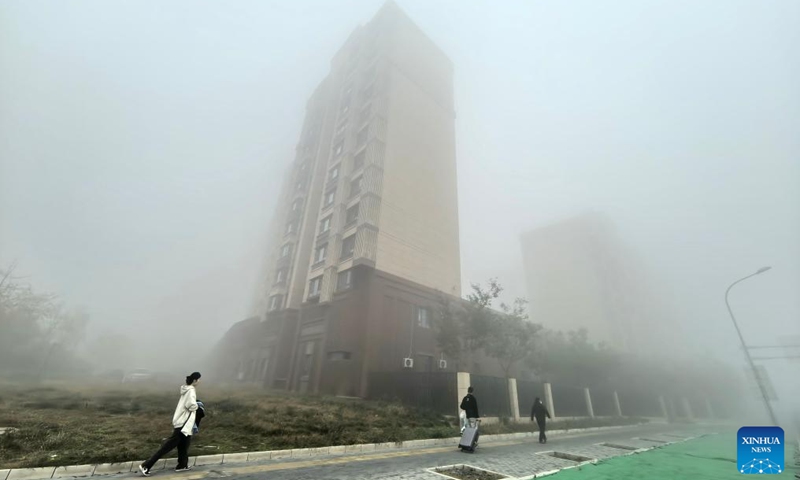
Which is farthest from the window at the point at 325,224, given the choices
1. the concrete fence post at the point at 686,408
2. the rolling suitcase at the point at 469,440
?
the concrete fence post at the point at 686,408

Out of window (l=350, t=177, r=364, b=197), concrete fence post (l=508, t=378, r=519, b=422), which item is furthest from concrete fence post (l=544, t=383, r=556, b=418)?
window (l=350, t=177, r=364, b=197)

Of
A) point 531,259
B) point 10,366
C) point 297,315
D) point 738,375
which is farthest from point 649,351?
point 10,366

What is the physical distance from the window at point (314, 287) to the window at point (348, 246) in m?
4.23

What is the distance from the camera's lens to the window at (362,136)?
117 feet

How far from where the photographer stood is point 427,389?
19281 millimetres

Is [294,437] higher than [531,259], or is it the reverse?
[531,259]

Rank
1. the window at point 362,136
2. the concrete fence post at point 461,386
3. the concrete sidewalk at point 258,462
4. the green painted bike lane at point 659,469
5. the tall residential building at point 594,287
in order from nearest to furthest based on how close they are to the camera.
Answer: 1. the concrete sidewalk at point 258,462
2. the green painted bike lane at point 659,469
3. the concrete fence post at point 461,386
4. the window at point 362,136
5. the tall residential building at point 594,287

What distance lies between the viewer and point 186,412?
670 centimetres

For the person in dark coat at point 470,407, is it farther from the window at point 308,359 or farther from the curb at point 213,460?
the window at point 308,359

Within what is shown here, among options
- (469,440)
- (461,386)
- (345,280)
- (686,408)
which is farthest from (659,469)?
(686,408)

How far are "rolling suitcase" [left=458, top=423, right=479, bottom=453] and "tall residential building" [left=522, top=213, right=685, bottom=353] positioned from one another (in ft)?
223

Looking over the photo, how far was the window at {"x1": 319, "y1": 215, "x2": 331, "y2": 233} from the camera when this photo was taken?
116ft

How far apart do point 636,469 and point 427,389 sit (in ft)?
39.1

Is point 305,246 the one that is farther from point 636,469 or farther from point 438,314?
point 636,469
